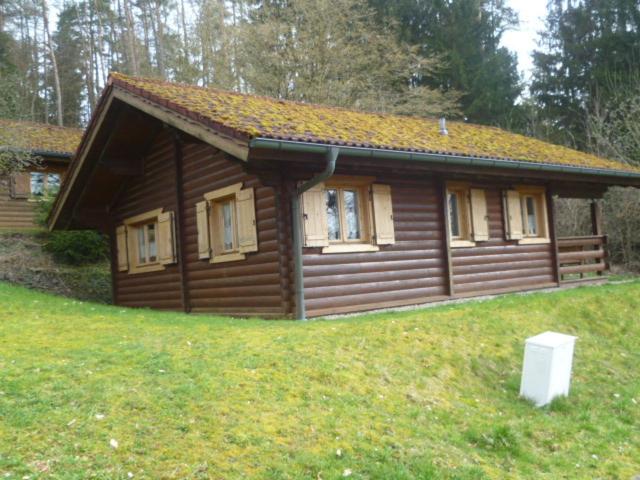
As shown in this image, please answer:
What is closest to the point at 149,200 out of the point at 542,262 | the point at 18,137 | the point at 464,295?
the point at 18,137

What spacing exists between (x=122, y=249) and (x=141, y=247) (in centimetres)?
78

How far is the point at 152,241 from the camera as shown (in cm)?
1445

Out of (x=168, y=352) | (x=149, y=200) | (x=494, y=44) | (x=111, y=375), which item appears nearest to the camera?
(x=111, y=375)

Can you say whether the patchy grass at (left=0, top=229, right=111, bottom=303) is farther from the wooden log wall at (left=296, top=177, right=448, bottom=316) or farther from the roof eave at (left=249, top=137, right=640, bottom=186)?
the roof eave at (left=249, top=137, right=640, bottom=186)

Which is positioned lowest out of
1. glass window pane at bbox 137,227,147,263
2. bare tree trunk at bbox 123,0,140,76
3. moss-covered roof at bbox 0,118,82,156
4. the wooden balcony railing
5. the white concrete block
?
the white concrete block

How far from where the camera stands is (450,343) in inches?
311

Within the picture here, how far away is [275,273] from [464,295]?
4211mm

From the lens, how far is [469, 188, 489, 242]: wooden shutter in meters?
12.8

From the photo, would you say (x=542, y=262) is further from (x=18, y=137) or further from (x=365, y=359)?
(x=18, y=137)

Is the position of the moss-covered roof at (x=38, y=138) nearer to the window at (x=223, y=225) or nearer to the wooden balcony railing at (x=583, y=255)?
the window at (x=223, y=225)

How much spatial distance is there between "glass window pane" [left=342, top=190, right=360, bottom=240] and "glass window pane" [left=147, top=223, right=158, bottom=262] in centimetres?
532

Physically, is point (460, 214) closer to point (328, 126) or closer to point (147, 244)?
point (328, 126)

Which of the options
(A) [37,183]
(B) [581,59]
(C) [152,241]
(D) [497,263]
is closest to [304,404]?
(D) [497,263]

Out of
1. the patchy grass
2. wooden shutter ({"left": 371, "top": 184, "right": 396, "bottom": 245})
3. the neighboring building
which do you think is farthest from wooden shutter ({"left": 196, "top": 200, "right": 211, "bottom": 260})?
the neighboring building
